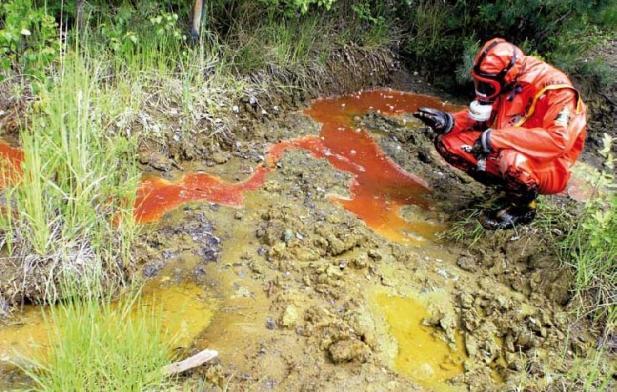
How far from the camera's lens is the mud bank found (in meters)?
2.52

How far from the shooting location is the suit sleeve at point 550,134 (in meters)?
3.25

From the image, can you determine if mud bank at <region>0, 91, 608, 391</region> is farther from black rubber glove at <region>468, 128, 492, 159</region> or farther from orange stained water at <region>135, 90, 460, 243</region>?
black rubber glove at <region>468, 128, 492, 159</region>

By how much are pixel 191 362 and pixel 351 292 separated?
1.00 metres

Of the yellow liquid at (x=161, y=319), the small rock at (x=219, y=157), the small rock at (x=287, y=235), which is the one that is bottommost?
the yellow liquid at (x=161, y=319)

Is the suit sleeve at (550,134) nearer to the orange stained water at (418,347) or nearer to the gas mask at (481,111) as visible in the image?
the gas mask at (481,111)

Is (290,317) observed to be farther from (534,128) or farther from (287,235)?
(534,128)

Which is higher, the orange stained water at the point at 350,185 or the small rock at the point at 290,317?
the orange stained water at the point at 350,185

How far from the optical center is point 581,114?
3312 millimetres

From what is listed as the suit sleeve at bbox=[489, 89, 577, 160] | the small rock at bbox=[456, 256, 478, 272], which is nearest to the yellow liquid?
the small rock at bbox=[456, 256, 478, 272]

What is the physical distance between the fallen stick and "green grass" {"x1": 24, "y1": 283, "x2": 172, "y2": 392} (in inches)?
4.3

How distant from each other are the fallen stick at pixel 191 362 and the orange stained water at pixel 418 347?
0.90 meters

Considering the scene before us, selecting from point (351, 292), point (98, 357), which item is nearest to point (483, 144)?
point (351, 292)

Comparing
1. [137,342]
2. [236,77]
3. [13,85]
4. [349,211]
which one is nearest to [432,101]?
[236,77]

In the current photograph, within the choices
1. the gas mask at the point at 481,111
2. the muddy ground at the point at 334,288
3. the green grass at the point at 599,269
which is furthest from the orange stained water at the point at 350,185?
the green grass at the point at 599,269
